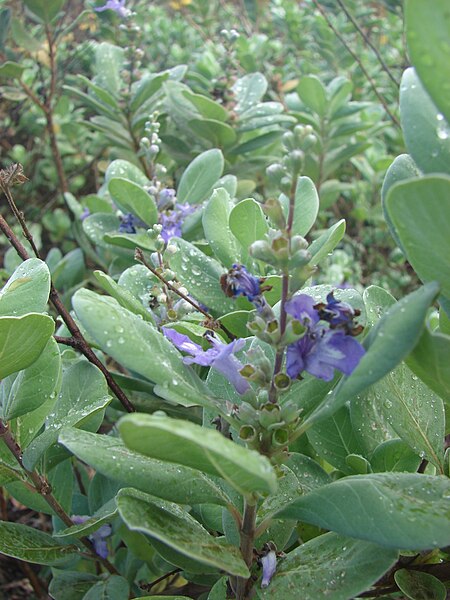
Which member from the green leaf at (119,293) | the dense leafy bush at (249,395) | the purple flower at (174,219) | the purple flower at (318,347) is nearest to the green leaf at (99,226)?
the dense leafy bush at (249,395)

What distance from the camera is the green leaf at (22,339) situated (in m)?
1.01

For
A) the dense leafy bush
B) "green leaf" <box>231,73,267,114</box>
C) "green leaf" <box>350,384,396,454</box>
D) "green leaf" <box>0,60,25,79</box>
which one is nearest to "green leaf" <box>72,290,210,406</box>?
the dense leafy bush

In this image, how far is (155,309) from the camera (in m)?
1.46

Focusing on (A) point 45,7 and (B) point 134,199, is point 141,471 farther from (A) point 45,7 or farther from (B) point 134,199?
(A) point 45,7

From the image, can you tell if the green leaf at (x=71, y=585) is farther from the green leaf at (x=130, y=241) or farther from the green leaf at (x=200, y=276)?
the green leaf at (x=130, y=241)

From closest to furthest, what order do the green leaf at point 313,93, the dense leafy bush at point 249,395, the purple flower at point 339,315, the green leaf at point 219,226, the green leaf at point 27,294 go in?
the dense leafy bush at point 249,395 → the purple flower at point 339,315 → the green leaf at point 27,294 → the green leaf at point 219,226 → the green leaf at point 313,93

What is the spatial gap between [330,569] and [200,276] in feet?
2.29

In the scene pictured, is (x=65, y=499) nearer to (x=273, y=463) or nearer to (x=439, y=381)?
(x=273, y=463)

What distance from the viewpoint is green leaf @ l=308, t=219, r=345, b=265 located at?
3.52ft

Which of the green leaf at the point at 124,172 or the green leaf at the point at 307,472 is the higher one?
the green leaf at the point at 124,172

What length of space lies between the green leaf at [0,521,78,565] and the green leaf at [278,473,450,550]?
556mm

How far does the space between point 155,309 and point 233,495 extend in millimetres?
498

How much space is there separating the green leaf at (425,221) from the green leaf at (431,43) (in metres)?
0.13

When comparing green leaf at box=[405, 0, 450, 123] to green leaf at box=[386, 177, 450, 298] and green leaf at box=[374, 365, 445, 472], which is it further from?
green leaf at box=[374, 365, 445, 472]
